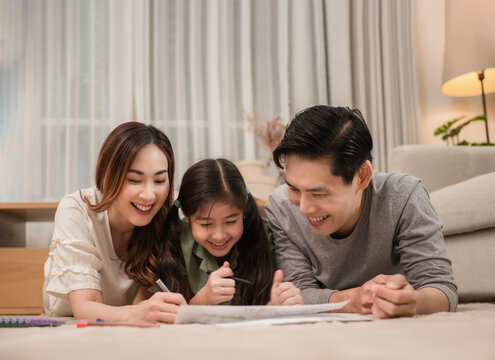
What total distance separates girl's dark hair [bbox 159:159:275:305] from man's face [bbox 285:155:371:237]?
271mm

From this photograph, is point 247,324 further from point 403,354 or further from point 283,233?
point 283,233

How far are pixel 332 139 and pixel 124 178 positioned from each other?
63 centimetres

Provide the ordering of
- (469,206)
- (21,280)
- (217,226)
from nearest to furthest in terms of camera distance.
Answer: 1. (217,226)
2. (469,206)
3. (21,280)

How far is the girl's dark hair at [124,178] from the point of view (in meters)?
1.31

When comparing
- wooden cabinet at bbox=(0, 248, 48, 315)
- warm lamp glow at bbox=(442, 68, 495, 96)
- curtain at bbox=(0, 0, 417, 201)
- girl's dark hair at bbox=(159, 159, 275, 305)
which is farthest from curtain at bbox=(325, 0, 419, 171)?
wooden cabinet at bbox=(0, 248, 48, 315)

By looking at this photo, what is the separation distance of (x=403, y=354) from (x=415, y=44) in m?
3.45

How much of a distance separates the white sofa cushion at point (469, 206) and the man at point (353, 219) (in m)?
0.44

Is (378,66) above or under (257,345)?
above

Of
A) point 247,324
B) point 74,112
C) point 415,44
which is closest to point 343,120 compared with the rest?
point 247,324

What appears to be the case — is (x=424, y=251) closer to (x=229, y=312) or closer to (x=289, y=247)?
(x=289, y=247)

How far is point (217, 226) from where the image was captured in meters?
1.31

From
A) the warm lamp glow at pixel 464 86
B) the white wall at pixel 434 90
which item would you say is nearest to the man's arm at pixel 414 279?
the warm lamp glow at pixel 464 86

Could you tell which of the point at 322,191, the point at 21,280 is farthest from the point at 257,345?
the point at 21,280

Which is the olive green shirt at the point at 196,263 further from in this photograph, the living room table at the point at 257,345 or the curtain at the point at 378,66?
the curtain at the point at 378,66
